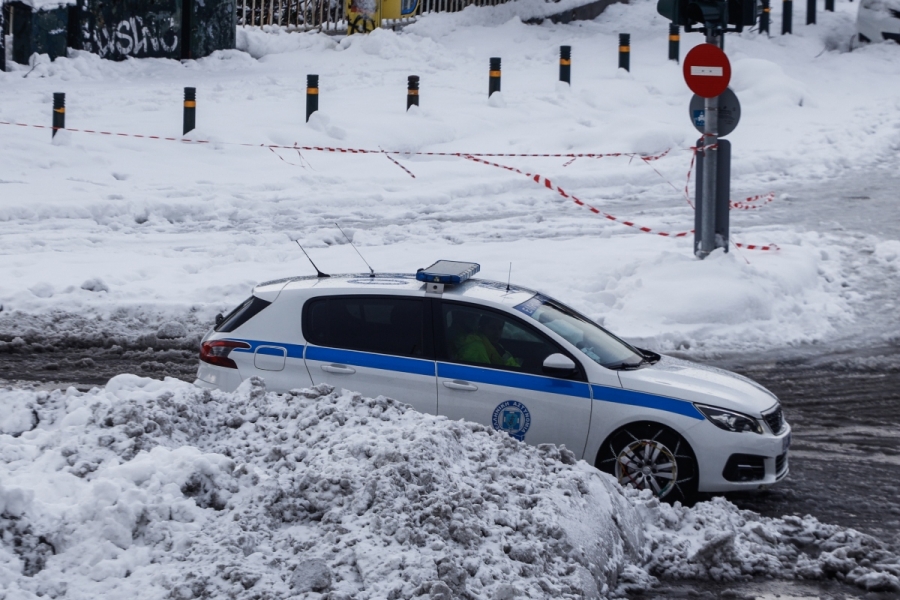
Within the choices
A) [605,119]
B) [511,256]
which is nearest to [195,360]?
[511,256]

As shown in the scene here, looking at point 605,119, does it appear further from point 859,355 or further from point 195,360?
point 195,360

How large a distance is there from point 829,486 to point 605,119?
14539 mm

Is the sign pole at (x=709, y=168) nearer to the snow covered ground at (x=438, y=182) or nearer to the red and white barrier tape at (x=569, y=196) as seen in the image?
the snow covered ground at (x=438, y=182)

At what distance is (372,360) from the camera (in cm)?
774

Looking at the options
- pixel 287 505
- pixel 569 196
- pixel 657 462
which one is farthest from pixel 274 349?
pixel 569 196

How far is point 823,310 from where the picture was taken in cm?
1234

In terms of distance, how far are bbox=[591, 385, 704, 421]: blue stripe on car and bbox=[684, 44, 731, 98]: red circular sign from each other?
209 inches

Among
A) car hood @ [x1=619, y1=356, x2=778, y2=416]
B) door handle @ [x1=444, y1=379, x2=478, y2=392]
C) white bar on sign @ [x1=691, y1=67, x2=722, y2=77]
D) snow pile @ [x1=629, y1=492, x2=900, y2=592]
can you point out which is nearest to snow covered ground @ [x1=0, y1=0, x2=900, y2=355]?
white bar on sign @ [x1=691, y1=67, x2=722, y2=77]

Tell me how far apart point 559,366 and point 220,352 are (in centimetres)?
233

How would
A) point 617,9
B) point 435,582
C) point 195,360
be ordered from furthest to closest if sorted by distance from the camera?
point 617,9 → point 195,360 → point 435,582

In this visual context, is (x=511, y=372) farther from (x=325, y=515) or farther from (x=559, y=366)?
(x=325, y=515)

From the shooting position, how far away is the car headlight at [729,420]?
7340mm

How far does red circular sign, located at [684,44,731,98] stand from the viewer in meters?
11.8

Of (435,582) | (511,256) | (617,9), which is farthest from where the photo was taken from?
(617,9)
